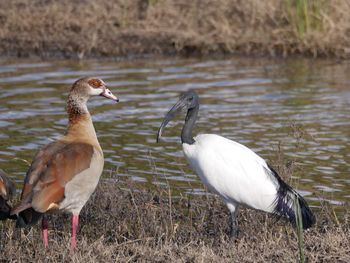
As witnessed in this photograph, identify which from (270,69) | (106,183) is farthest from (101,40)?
(106,183)

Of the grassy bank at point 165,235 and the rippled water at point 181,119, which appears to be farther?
the rippled water at point 181,119

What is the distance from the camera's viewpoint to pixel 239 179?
705 cm

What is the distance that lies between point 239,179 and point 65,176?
48.1 inches

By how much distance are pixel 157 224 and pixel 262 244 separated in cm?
120

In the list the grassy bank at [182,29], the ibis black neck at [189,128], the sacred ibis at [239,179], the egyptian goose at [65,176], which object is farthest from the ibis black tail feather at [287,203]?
the grassy bank at [182,29]

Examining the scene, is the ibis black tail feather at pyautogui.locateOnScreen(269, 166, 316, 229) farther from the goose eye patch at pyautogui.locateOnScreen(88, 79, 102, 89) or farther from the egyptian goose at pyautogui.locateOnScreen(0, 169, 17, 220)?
the egyptian goose at pyautogui.locateOnScreen(0, 169, 17, 220)

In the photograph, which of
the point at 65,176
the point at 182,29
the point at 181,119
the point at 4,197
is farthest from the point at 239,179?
the point at 182,29

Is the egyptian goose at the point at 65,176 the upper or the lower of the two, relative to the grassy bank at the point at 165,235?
upper

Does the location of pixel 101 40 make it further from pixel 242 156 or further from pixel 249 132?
pixel 242 156

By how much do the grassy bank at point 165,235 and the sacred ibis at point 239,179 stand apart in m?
0.19

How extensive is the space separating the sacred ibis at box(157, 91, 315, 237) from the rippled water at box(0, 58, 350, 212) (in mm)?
736

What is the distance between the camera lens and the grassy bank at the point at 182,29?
1429 centimetres

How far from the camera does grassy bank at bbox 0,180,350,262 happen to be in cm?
602

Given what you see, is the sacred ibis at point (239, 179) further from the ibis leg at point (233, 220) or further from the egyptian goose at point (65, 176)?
the egyptian goose at point (65, 176)
